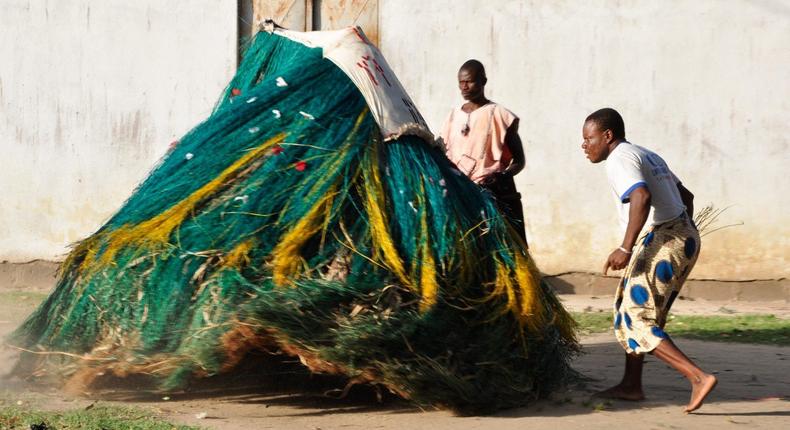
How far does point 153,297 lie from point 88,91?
573 cm

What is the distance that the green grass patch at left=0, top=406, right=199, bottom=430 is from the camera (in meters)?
4.54

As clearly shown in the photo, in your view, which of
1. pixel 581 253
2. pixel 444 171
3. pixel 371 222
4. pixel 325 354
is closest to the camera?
pixel 325 354

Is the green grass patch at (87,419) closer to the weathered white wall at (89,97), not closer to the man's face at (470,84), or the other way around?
the man's face at (470,84)

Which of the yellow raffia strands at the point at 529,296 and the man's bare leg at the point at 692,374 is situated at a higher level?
the yellow raffia strands at the point at 529,296

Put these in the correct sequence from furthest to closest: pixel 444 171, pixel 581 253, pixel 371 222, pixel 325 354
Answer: pixel 581 253 → pixel 444 171 → pixel 371 222 → pixel 325 354

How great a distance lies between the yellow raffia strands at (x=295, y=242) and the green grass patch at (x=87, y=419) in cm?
77

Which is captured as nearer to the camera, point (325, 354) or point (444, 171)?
point (325, 354)

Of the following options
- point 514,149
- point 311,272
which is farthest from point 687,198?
point 311,272

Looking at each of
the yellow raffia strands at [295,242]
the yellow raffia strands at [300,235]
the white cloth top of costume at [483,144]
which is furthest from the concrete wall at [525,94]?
the yellow raffia strands at [295,242]

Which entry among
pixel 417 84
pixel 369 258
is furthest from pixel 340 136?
pixel 417 84

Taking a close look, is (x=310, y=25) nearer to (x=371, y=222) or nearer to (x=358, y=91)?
(x=358, y=91)

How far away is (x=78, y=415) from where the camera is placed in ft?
15.5

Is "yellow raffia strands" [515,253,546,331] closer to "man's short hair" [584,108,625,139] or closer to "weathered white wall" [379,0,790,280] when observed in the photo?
"man's short hair" [584,108,625,139]

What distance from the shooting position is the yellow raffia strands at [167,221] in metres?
5.03
